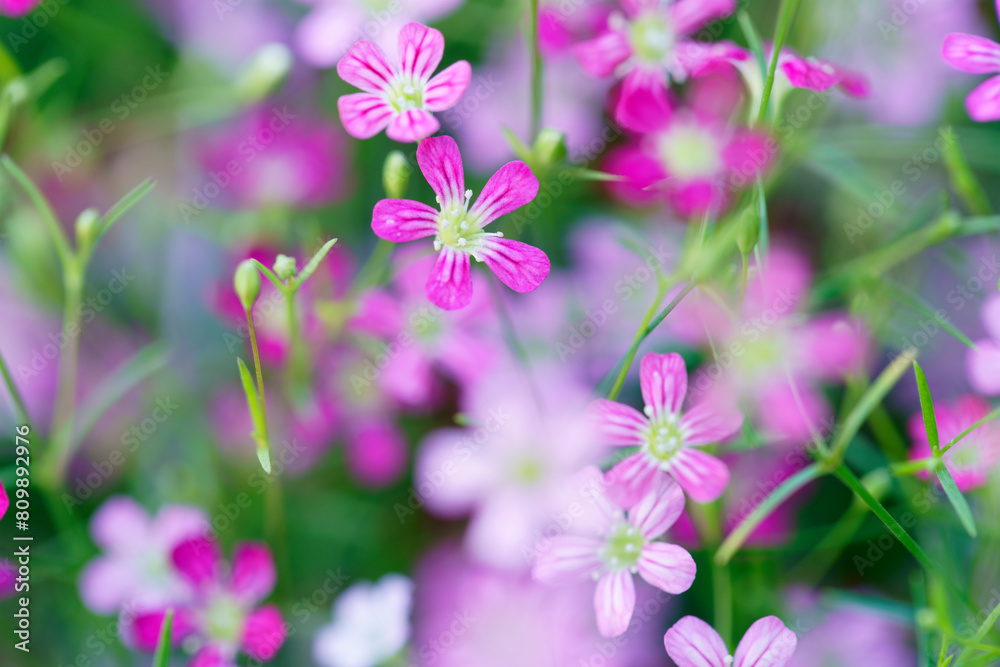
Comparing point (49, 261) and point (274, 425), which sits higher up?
point (49, 261)

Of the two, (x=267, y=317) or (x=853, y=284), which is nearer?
(x=853, y=284)

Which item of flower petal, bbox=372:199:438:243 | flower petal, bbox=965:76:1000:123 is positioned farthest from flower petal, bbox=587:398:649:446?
flower petal, bbox=965:76:1000:123

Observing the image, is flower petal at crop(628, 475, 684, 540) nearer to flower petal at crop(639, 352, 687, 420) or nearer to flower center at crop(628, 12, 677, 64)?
flower petal at crop(639, 352, 687, 420)

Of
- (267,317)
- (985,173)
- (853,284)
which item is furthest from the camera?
(985,173)

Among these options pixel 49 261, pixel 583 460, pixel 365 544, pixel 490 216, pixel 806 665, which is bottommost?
pixel 806 665

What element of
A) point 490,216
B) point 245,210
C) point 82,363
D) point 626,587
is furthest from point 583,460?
point 82,363

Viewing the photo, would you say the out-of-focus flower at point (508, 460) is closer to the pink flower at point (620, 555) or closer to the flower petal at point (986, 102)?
the pink flower at point (620, 555)

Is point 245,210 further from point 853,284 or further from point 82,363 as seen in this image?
point 853,284

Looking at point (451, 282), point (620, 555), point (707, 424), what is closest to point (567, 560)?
point (620, 555)
